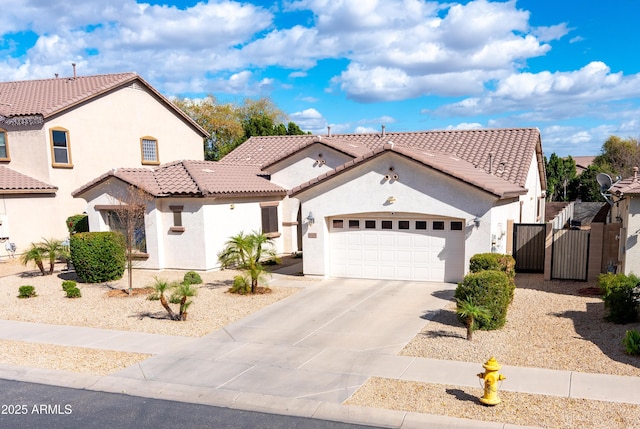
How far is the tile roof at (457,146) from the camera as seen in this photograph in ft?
70.2

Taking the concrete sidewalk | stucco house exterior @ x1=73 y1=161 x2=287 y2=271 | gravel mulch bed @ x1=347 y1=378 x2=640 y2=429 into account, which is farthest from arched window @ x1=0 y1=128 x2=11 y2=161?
gravel mulch bed @ x1=347 y1=378 x2=640 y2=429

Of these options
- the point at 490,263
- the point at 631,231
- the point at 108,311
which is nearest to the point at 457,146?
the point at 490,263

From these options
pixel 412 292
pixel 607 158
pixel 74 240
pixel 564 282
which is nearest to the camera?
pixel 412 292

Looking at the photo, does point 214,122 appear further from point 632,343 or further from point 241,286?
point 632,343

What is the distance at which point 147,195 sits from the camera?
1869 cm

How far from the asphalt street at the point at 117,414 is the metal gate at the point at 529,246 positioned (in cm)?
1316

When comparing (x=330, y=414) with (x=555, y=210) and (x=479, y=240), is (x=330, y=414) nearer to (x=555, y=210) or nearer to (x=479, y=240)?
(x=479, y=240)

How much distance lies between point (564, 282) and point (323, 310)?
8259 millimetres

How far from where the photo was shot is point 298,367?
9.52 m

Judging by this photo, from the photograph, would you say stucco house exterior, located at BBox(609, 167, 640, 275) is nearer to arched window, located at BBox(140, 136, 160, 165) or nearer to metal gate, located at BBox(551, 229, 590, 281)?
metal gate, located at BBox(551, 229, 590, 281)

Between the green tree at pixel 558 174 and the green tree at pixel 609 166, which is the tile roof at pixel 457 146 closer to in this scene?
the green tree at pixel 609 166

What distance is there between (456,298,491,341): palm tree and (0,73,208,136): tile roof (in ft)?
68.6

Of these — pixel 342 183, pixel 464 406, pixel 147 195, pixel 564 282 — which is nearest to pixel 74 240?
pixel 147 195

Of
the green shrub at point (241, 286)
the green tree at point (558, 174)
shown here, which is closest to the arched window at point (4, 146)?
the green shrub at point (241, 286)
